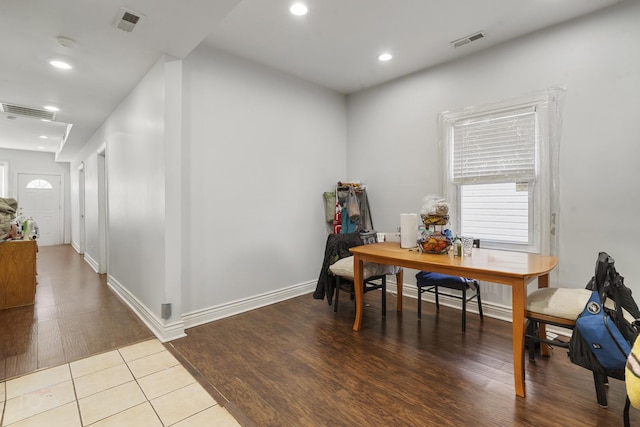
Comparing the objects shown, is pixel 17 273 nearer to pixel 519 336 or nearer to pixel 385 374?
pixel 385 374

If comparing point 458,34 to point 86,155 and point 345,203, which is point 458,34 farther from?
point 86,155

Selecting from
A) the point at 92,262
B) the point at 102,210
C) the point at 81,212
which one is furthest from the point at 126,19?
the point at 81,212

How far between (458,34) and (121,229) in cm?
439

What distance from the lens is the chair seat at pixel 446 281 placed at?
107 inches

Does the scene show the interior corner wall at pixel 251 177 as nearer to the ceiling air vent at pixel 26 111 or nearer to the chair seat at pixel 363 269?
the chair seat at pixel 363 269

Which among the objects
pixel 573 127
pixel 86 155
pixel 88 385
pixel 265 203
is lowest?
pixel 88 385

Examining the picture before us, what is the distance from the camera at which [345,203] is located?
13.5ft

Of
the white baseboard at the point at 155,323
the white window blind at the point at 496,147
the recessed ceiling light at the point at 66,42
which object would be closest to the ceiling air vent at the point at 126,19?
the recessed ceiling light at the point at 66,42

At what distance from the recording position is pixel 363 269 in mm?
2877

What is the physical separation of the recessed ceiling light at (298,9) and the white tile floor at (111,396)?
2.90 m

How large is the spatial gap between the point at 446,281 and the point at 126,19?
10.9 ft

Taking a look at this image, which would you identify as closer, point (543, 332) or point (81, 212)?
point (543, 332)

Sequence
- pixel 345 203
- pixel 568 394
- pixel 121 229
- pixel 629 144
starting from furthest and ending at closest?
pixel 345 203
pixel 121 229
pixel 629 144
pixel 568 394

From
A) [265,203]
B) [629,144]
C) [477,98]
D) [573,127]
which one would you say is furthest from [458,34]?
[265,203]
